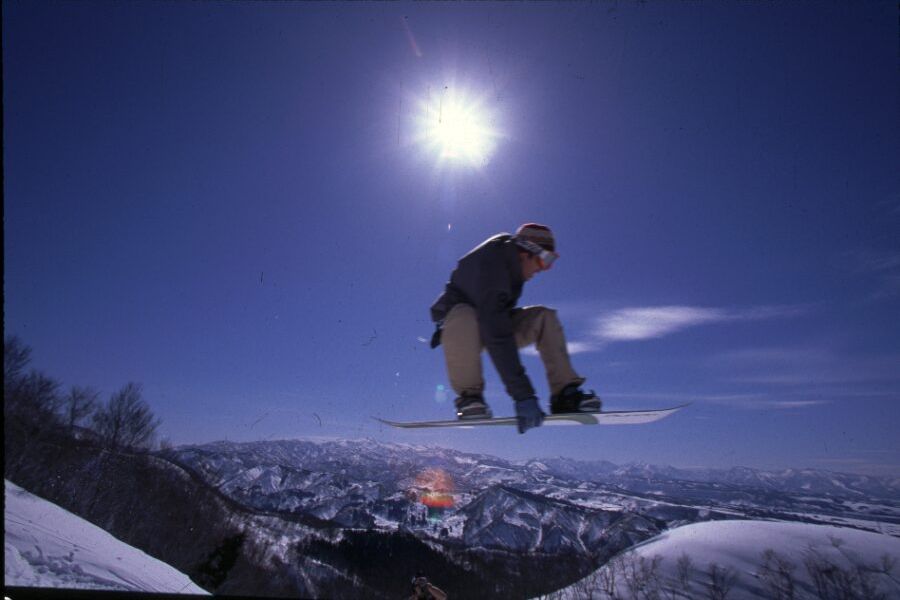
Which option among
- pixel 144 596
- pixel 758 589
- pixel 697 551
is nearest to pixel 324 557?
pixel 697 551

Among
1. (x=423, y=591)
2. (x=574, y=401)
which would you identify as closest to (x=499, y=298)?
(x=574, y=401)

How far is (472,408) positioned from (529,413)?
509mm

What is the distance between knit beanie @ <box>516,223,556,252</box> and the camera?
334cm

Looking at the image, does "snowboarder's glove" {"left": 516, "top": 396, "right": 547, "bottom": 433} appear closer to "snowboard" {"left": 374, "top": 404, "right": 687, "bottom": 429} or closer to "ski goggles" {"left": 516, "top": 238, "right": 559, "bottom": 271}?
"snowboard" {"left": 374, "top": 404, "right": 687, "bottom": 429}

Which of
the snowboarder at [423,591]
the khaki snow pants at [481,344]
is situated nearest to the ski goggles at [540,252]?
the khaki snow pants at [481,344]

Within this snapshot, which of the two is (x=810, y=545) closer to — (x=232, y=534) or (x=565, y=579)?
(x=565, y=579)

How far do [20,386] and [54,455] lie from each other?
454 inches

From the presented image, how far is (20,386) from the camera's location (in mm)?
61438

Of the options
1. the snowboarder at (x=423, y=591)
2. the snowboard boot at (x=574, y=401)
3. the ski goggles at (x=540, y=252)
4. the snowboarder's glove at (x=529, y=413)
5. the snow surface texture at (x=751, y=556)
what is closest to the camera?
the snowboarder's glove at (x=529, y=413)

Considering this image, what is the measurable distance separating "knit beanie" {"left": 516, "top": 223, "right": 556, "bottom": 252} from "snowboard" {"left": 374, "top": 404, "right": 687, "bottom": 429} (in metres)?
1.38

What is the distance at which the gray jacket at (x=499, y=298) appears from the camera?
10.6 ft

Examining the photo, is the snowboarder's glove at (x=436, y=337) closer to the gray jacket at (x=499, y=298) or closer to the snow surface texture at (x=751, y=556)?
the gray jacket at (x=499, y=298)

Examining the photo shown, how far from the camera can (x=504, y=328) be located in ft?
10.6

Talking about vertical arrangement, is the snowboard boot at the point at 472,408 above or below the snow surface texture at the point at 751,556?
above
